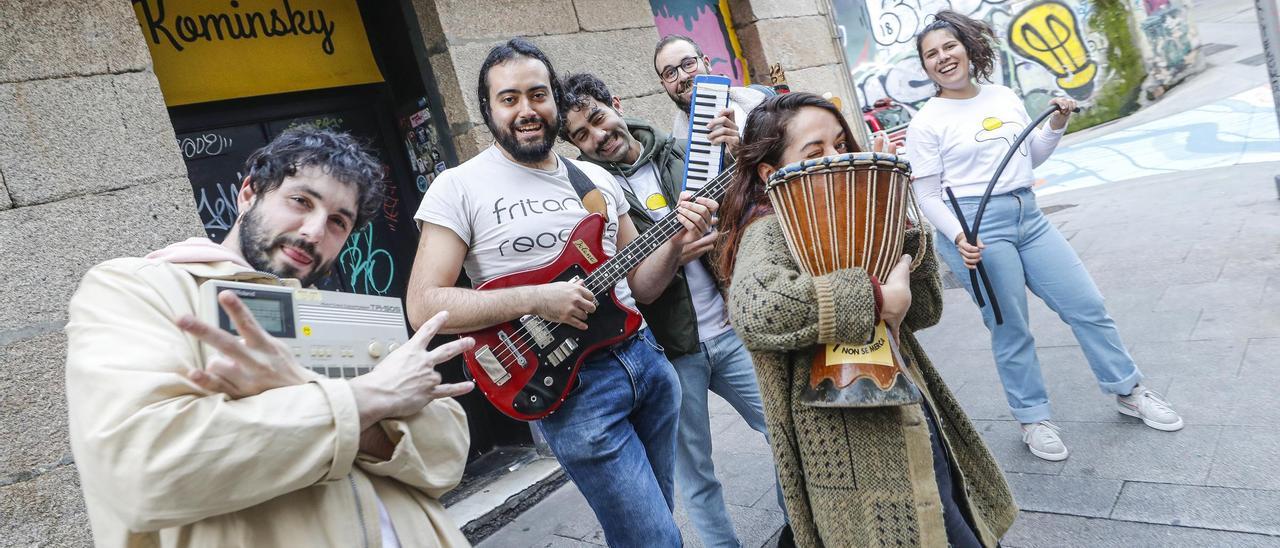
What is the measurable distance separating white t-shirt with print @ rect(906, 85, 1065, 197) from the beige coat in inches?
102

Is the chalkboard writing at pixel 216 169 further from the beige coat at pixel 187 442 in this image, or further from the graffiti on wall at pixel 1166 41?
the graffiti on wall at pixel 1166 41

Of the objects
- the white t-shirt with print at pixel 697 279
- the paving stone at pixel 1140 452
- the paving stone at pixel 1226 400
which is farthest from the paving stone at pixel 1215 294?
the white t-shirt with print at pixel 697 279

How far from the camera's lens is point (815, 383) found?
163cm

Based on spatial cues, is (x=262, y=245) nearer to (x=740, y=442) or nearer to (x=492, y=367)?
(x=492, y=367)

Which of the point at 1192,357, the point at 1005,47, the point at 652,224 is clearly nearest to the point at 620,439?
the point at 652,224

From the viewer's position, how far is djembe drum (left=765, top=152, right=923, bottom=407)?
1.56m

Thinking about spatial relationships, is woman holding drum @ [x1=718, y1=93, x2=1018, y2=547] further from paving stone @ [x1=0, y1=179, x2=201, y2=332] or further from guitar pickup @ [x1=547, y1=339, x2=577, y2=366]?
paving stone @ [x1=0, y1=179, x2=201, y2=332]

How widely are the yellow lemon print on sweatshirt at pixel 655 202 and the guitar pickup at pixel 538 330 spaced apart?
0.72m

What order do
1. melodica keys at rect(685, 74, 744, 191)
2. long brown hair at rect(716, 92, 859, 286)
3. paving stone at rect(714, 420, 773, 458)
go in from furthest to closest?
paving stone at rect(714, 420, 773, 458), melodica keys at rect(685, 74, 744, 191), long brown hair at rect(716, 92, 859, 286)

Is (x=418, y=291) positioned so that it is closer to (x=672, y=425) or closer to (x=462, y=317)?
(x=462, y=317)

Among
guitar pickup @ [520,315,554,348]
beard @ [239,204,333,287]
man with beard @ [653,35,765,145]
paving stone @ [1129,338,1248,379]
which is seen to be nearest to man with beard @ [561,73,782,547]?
man with beard @ [653,35,765,145]

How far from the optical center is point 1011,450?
10.5ft

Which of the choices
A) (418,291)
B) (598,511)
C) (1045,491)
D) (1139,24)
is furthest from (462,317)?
(1139,24)

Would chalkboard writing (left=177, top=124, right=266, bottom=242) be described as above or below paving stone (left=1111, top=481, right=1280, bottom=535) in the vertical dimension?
above
